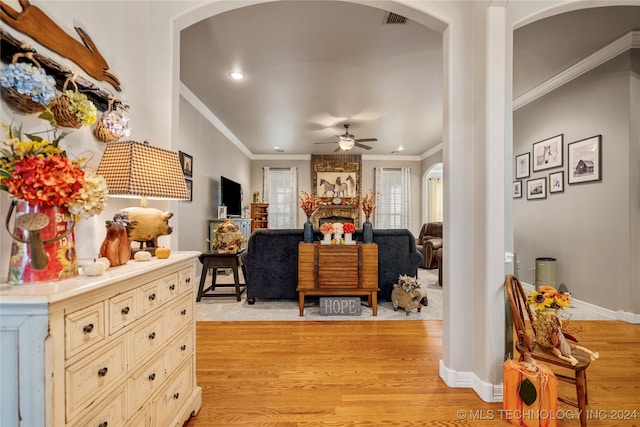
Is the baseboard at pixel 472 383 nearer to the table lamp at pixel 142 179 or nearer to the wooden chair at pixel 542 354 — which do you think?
the wooden chair at pixel 542 354

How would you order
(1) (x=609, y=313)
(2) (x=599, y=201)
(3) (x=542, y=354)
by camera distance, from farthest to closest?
(2) (x=599, y=201)
(1) (x=609, y=313)
(3) (x=542, y=354)

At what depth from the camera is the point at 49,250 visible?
990mm

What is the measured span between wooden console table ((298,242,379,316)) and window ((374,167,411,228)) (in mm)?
5741

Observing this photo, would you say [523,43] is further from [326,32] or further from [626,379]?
[626,379]

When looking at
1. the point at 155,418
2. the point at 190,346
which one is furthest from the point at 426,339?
the point at 155,418

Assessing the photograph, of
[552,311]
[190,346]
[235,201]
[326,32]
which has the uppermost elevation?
[326,32]

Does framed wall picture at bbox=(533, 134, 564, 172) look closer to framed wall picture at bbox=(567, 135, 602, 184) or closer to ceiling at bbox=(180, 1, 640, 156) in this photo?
framed wall picture at bbox=(567, 135, 602, 184)

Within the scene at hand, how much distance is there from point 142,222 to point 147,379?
0.72m

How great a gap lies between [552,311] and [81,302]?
2.22m

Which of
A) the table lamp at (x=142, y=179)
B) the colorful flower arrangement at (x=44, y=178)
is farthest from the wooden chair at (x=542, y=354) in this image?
the colorful flower arrangement at (x=44, y=178)

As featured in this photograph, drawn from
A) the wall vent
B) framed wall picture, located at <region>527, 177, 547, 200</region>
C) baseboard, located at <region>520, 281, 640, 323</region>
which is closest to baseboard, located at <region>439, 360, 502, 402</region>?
baseboard, located at <region>520, 281, 640, 323</region>

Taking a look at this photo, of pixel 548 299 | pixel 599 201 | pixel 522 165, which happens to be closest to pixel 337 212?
pixel 522 165

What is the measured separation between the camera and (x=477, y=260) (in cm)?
188

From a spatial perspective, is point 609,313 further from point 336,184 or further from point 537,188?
point 336,184
